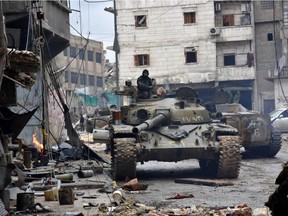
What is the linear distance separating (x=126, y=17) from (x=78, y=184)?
30568mm

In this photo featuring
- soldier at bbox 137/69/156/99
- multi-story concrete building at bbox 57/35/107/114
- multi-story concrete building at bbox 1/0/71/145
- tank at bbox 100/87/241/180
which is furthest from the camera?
multi-story concrete building at bbox 57/35/107/114

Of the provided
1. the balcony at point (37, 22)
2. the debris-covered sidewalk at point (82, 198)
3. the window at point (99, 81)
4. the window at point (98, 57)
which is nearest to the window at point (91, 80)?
the window at point (99, 81)

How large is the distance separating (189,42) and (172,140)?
28206 mm

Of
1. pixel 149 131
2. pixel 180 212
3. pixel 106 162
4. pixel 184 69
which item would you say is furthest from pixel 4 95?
pixel 184 69

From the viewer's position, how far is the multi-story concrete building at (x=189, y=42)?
40.5m

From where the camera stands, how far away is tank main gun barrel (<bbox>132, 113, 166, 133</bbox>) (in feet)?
41.4

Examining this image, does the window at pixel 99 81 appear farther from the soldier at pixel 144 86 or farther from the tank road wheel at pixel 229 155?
the tank road wheel at pixel 229 155

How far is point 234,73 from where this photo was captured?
1599 inches

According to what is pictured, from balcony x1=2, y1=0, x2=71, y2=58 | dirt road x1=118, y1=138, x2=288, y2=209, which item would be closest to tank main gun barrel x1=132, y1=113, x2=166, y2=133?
dirt road x1=118, y1=138, x2=288, y2=209

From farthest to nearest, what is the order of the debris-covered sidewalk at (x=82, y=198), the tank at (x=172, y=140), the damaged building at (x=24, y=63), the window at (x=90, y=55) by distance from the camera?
the window at (x=90, y=55), the tank at (x=172, y=140), the debris-covered sidewalk at (x=82, y=198), the damaged building at (x=24, y=63)

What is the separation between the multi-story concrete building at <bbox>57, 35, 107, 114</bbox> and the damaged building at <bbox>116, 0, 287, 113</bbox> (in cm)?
674

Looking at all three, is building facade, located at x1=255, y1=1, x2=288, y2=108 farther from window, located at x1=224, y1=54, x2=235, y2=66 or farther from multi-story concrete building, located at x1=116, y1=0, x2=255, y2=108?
window, located at x1=224, y1=54, x2=235, y2=66

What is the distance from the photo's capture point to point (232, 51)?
40.9m

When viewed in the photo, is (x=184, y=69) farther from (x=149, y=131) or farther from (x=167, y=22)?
(x=149, y=131)
